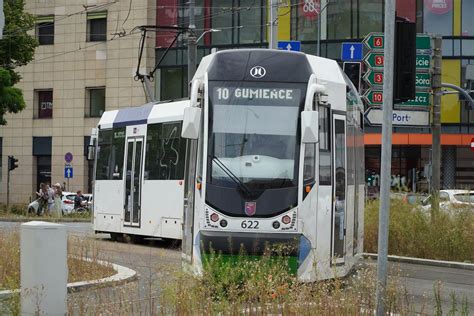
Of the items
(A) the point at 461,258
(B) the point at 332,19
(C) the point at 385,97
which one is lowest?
(A) the point at 461,258

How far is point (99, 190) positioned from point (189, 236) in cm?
1096

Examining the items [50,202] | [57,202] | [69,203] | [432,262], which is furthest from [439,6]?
[432,262]

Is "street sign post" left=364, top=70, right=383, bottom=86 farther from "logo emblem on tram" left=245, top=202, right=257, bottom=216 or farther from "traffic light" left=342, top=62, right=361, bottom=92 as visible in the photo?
"logo emblem on tram" left=245, top=202, right=257, bottom=216

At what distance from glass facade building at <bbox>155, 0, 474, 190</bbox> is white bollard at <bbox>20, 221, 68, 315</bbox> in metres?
40.3

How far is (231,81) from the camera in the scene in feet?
43.4

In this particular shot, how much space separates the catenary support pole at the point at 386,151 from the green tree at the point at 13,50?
3442 cm

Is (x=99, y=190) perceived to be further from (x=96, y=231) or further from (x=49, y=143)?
(x=49, y=143)

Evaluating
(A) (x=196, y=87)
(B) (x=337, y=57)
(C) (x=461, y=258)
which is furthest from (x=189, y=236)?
(B) (x=337, y=57)

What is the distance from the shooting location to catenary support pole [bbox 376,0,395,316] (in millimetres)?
8203

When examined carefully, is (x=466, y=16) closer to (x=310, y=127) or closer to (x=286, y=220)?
(x=310, y=127)

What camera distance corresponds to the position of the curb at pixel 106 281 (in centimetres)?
1061

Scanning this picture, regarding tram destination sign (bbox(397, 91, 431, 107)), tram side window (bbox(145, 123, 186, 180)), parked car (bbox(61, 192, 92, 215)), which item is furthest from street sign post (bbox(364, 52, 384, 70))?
parked car (bbox(61, 192, 92, 215))

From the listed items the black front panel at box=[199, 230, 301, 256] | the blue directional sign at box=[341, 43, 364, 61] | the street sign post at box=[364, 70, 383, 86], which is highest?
the blue directional sign at box=[341, 43, 364, 61]

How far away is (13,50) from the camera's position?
140 ft
